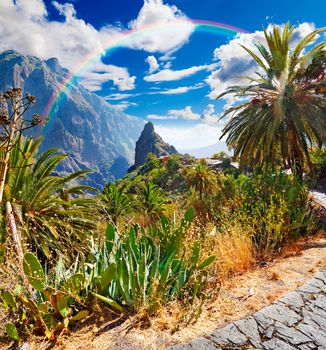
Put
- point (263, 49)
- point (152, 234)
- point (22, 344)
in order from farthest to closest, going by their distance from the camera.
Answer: point (263, 49), point (152, 234), point (22, 344)

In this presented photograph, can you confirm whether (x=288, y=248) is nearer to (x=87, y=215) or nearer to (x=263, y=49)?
(x=87, y=215)

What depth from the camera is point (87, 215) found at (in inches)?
302

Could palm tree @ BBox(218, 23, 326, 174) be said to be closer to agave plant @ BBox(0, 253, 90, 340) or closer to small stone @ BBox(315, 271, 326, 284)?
small stone @ BBox(315, 271, 326, 284)

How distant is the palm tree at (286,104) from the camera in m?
9.89

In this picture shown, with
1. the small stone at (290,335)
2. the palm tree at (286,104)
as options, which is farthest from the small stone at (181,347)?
the palm tree at (286,104)

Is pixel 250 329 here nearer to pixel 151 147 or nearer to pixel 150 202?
pixel 150 202

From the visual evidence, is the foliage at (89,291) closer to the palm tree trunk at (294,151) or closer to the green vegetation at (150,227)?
the green vegetation at (150,227)

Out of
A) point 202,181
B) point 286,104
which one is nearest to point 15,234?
point 286,104

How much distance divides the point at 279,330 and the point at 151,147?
6785 inches

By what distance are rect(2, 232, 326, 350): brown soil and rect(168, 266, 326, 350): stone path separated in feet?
0.43

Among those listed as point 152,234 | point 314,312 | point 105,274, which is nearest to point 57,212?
point 152,234

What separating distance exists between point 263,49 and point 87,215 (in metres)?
9.21

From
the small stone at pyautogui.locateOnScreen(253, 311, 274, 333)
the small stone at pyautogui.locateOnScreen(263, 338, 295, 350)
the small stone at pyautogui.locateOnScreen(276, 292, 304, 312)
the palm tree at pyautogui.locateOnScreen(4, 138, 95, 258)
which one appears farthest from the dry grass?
the palm tree at pyautogui.locateOnScreen(4, 138, 95, 258)

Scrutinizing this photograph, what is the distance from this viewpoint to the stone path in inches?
99.3
